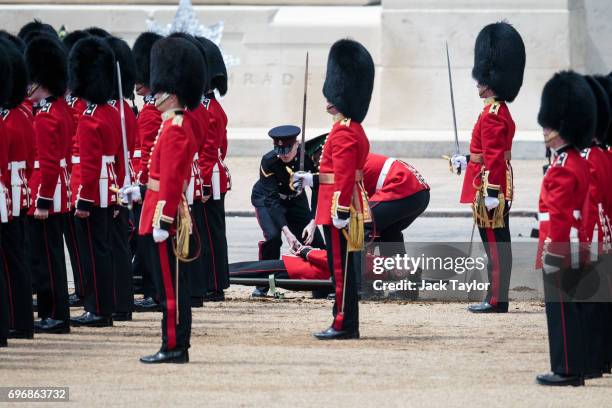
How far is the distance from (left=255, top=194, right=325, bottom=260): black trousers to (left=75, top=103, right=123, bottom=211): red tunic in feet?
6.52

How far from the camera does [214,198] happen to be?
1067cm

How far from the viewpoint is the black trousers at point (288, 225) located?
1130cm

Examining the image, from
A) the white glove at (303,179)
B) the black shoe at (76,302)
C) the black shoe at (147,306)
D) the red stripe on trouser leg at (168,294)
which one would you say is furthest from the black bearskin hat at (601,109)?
the black shoe at (76,302)

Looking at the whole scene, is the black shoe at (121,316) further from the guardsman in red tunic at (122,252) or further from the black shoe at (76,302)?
the black shoe at (76,302)

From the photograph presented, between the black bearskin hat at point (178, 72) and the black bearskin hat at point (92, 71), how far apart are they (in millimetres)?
1164

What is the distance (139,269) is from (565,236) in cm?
448

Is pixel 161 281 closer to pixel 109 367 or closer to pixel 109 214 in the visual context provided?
pixel 109 367

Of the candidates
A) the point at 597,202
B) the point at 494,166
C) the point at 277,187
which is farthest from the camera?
the point at 277,187

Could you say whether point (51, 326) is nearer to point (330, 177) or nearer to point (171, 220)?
point (171, 220)

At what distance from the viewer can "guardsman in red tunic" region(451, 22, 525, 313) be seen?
1002 centimetres

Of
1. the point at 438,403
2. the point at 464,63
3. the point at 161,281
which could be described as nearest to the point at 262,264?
the point at 161,281

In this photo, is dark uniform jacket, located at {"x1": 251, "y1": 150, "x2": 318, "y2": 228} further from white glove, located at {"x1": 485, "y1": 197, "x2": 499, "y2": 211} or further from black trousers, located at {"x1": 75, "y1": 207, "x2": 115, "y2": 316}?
black trousers, located at {"x1": 75, "y1": 207, "x2": 115, "y2": 316}

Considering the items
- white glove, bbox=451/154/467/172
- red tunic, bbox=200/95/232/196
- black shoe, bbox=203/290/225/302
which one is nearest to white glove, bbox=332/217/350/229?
white glove, bbox=451/154/467/172

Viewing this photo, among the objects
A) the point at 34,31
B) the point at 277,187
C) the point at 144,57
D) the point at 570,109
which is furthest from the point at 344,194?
the point at 34,31
